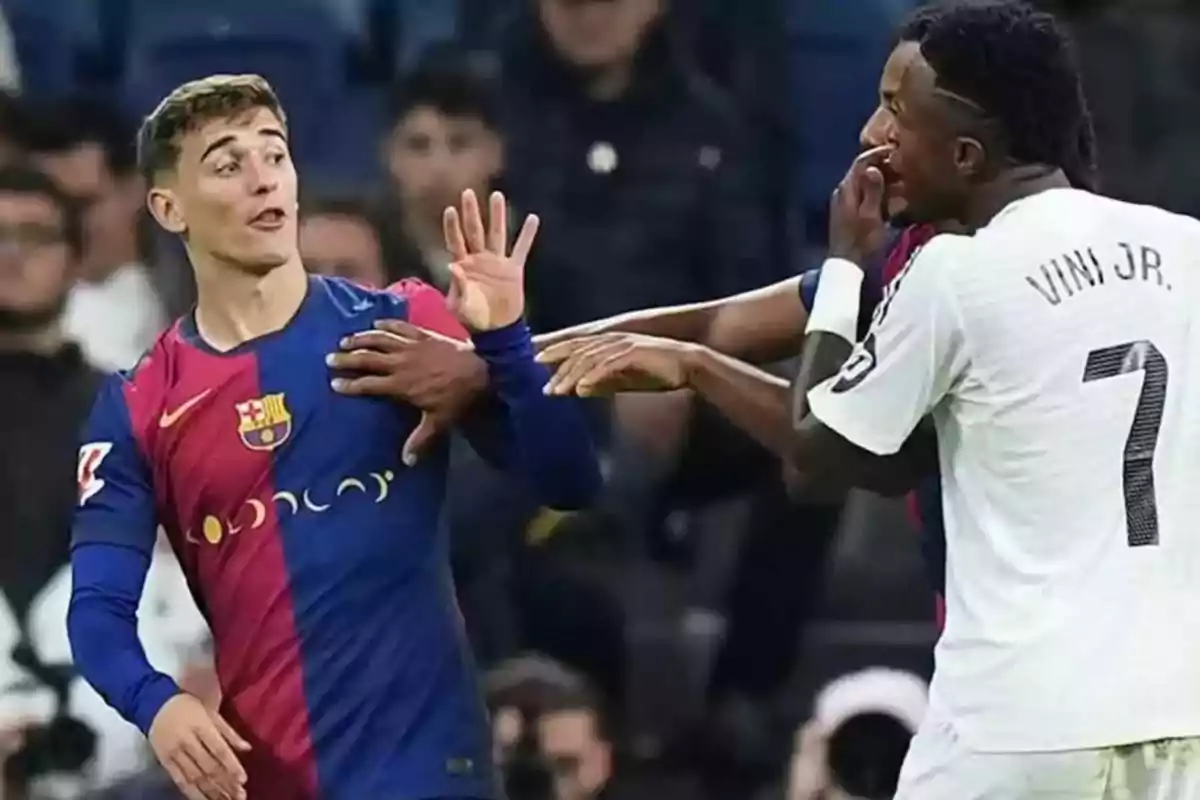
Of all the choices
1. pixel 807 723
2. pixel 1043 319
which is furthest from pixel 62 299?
pixel 1043 319

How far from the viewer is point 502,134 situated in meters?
4.21

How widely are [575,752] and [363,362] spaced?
1772mm

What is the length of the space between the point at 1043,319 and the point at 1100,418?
0.11 m

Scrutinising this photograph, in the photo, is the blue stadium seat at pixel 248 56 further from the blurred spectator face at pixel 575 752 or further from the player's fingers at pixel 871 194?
the player's fingers at pixel 871 194

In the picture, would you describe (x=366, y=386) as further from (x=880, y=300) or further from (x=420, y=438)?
(x=880, y=300)

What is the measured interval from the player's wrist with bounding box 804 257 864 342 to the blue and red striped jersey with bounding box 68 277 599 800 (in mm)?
305

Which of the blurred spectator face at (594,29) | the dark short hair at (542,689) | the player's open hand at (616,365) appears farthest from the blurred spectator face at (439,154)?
the player's open hand at (616,365)

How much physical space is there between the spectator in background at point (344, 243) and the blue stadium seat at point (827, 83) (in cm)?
83

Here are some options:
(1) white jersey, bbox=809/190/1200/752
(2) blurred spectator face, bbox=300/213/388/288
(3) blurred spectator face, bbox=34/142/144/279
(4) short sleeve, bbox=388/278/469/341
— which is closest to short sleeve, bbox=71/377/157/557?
(4) short sleeve, bbox=388/278/469/341

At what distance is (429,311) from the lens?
8.80ft

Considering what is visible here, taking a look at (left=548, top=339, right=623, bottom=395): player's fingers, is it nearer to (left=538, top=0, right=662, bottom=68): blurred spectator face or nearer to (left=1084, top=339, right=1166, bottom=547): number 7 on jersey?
(left=1084, top=339, right=1166, bottom=547): number 7 on jersey

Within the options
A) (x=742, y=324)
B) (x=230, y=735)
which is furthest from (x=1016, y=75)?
(x=230, y=735)

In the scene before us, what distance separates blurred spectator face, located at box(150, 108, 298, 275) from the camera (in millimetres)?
2598

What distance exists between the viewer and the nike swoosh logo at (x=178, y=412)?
2.58 meters
